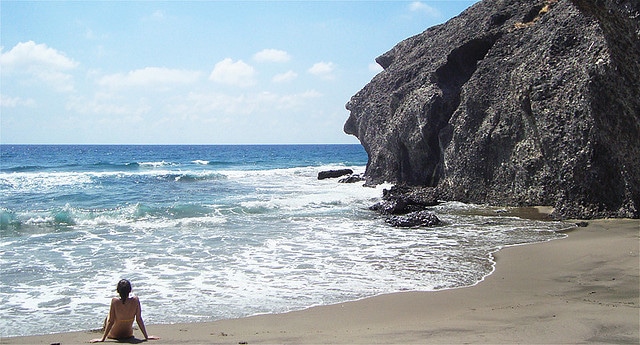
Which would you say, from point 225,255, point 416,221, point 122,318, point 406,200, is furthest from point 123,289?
point 406,200

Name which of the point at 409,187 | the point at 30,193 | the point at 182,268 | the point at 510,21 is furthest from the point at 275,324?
the point at 30,193

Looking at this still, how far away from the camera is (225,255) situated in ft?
41.2

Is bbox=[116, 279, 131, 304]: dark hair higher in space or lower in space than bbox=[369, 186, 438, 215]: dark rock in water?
lower

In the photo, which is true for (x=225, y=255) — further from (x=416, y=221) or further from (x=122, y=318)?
(x=416, y=221)

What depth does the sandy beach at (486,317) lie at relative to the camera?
20.6 feet

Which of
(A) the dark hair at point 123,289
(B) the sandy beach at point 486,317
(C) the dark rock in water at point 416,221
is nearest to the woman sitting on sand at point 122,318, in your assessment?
(A) the dark hair at point 123,289

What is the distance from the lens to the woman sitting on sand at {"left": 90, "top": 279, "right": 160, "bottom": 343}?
6570 mm

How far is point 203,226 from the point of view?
684 inches

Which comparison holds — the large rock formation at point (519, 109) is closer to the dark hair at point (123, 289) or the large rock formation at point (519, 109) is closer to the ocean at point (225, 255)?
the ocean at point (225, 255)

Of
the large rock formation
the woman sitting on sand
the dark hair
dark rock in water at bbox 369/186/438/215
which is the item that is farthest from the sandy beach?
dark rock in water at bbox 369/186/438/215

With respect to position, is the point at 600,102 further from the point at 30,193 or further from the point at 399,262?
the point at 30,193

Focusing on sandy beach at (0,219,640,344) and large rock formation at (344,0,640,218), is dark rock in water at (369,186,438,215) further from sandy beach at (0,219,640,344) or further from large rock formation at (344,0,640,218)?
sandy beach at (0,219,640,344)

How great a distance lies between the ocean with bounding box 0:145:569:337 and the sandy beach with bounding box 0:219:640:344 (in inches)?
21.4

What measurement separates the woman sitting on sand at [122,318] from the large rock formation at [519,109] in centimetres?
1012
